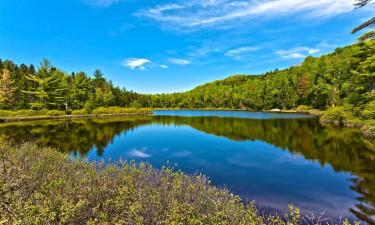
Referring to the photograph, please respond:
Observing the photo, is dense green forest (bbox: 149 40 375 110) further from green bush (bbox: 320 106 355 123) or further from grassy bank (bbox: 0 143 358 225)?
grassy bank (bbox: 0 143 358 225)

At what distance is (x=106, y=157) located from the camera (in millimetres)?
18250

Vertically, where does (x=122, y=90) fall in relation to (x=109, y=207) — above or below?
above

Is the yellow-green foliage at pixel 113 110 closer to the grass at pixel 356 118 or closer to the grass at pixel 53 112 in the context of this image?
the grass at pixel 53 112

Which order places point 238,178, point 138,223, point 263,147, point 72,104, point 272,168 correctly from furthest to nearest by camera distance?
point 72,104 → point 263,147 → point 272,168 → point 238,178 → point 138,223

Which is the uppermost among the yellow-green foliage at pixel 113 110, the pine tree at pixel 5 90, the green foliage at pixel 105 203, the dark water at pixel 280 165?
the pine tree at pixel 5 90

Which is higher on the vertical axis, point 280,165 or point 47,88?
point 47,88

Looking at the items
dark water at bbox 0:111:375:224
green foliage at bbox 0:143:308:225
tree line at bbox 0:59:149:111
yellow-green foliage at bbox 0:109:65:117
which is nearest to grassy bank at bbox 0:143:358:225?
green foliage at bbox 0:143:308:225

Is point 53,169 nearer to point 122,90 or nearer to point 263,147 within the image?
point 263,147

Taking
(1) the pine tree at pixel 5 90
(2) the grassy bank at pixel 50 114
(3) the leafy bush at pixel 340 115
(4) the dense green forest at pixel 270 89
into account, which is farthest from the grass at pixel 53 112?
(3) the leafy bush at pixel 340 115

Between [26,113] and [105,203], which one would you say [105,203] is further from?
[26,113]

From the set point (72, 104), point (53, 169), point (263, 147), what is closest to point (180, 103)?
point (72, 104)

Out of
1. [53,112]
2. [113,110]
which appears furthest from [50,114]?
[113,110]

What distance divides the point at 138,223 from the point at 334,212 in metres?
7.90

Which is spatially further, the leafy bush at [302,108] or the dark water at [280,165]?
the leafy bush at [302,108]
